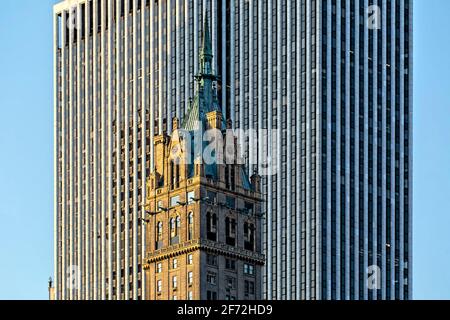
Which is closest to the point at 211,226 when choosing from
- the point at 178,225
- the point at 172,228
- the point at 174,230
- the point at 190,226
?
the point at 190,226

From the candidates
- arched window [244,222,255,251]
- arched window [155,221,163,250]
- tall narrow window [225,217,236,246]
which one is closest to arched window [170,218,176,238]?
arched window [155,221,163,250]

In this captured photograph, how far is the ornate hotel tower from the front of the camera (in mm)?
191875

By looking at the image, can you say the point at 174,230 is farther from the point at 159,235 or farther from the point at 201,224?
the point at 201,224

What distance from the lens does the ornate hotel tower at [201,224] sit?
192m

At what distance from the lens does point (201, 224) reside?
191500 mm

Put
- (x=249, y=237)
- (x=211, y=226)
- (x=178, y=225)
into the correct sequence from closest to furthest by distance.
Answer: (x=211, y=226) → (x=178, y=225) → (x=249, y=237)

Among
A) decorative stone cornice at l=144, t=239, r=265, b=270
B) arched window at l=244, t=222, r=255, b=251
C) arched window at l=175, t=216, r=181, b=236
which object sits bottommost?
decorative stone cornice at l=144, t=239, r=265, b=270

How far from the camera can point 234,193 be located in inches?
7756

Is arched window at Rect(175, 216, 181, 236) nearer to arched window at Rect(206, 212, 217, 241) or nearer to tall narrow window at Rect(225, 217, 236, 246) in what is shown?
arched window at Rect(206, 212, 217, 241)

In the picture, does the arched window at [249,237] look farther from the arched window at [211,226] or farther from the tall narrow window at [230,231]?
the arched window at [211,226]

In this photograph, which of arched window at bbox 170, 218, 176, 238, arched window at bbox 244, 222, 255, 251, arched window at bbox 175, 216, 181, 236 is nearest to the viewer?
arched window at bbox 175, 216, 181, 236

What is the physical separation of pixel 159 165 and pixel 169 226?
7443mm

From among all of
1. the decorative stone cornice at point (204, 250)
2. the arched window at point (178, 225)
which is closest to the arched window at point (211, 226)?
the decorative stone cornice at point (204, 250)
